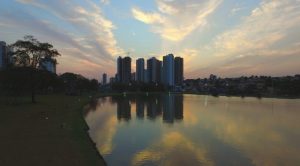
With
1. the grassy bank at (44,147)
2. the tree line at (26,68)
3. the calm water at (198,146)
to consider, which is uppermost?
the tree line at (26,68)

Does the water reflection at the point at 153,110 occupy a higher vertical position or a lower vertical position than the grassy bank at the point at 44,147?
lower

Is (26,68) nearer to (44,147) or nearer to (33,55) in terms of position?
(33,55)

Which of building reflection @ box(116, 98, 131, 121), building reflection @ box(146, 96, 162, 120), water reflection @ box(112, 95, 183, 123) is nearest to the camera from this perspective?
building reflection @ box(116, 98, 131, 121)

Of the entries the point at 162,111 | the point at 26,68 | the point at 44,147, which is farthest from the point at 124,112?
the point at 44,147

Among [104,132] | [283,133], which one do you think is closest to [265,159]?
[283,133]

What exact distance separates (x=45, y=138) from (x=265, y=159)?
46.5 ft


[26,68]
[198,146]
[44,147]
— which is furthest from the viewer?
[26,68]

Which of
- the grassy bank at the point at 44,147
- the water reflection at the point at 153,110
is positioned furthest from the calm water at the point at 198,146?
the water reflection at the point at 153,110

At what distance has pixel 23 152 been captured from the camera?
18.0 m

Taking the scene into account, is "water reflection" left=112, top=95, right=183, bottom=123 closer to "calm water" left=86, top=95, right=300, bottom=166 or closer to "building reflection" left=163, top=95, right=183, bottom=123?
"building reflection" left=163, top=95, right=183, bottom=123

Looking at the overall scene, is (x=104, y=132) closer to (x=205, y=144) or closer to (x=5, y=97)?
(x=205, y=144)

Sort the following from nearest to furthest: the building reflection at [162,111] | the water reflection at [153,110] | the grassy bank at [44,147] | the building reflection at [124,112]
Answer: the grassy bank at [44,147]
the building reflection at [124,112]
the building reflection at [162,111]
the water reflection at [153,110]

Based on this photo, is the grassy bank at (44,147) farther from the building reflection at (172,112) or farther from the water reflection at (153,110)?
the building reflection at (172,112)

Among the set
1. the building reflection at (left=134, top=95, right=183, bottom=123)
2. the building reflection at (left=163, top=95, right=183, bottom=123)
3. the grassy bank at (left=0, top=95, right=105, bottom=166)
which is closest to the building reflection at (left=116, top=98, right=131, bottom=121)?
the building reflection at (left=134, top=95, right=183, bottom=123)
